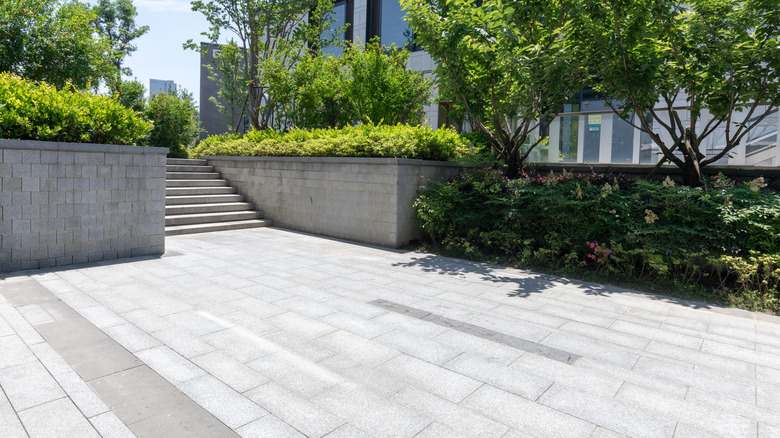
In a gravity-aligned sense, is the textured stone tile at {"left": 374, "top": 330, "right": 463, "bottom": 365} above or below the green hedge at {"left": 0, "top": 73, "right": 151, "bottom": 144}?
below

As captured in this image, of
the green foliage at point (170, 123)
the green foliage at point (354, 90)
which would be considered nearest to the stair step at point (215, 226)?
the green foliage at point (354, 90)

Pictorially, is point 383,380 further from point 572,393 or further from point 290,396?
point 572,393

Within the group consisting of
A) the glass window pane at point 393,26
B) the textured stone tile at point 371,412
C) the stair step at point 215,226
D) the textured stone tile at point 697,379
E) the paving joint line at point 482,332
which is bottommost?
the textured stone tile at point 371,412

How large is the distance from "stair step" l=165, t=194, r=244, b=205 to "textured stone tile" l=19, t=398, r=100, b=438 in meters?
9.13

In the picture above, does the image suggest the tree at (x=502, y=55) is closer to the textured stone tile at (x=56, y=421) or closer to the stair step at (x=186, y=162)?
the textured stone tile at (x=56, y=421)

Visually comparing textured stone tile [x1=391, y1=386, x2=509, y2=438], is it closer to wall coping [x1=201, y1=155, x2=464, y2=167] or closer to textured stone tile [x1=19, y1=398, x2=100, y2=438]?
textured stone tile [x1=19, y1=398, x2=100, y2=438]

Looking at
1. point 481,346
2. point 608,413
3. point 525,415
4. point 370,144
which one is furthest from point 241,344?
point 370,144

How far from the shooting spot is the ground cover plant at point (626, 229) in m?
6.44

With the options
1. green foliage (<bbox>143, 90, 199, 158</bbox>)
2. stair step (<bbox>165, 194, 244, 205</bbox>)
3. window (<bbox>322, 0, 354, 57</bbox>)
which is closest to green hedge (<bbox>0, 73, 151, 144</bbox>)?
stair step (<bbox>165, 194, 244, 205</bbox>)

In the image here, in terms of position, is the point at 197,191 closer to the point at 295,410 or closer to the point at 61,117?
the point at 61,117

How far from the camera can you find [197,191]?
1265 cm

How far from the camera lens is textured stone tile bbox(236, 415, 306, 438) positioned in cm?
298

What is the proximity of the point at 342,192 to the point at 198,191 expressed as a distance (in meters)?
4.38

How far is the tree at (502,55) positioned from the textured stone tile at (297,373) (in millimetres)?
6778
